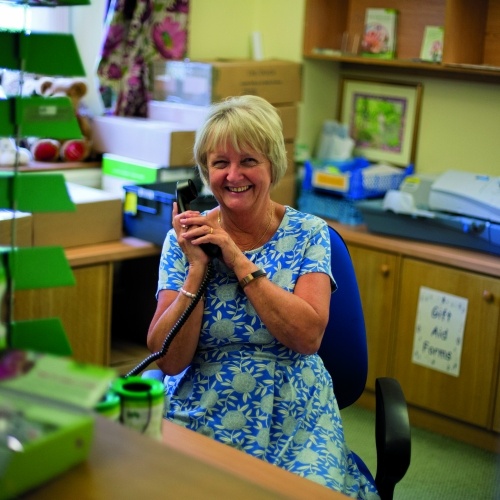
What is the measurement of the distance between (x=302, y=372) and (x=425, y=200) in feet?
6.03

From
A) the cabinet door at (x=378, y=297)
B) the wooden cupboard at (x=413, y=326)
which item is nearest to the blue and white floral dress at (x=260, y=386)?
the wooden cupboard at (x=413, y=326)

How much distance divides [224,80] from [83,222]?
3.05 ft

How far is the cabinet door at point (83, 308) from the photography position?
3002 millimetres

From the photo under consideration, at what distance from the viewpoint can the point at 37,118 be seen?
1035mm

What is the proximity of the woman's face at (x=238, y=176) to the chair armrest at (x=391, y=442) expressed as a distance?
0.53m

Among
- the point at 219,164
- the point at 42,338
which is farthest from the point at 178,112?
the point at 42,338

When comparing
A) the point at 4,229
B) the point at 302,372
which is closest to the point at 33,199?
the point at 302,372

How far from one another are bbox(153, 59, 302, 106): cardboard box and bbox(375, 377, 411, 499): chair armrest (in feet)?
6.83

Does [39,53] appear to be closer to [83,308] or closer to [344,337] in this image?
[344,337]

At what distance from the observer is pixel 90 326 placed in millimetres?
3158

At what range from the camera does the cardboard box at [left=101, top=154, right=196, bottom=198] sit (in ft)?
11.3

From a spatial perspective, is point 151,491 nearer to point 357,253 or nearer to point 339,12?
point 357,253

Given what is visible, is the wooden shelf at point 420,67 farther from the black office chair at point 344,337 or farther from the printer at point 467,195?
the black office chair at point 344,337

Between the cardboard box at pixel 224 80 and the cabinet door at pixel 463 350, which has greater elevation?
the cardboard box at pixel 224 80
